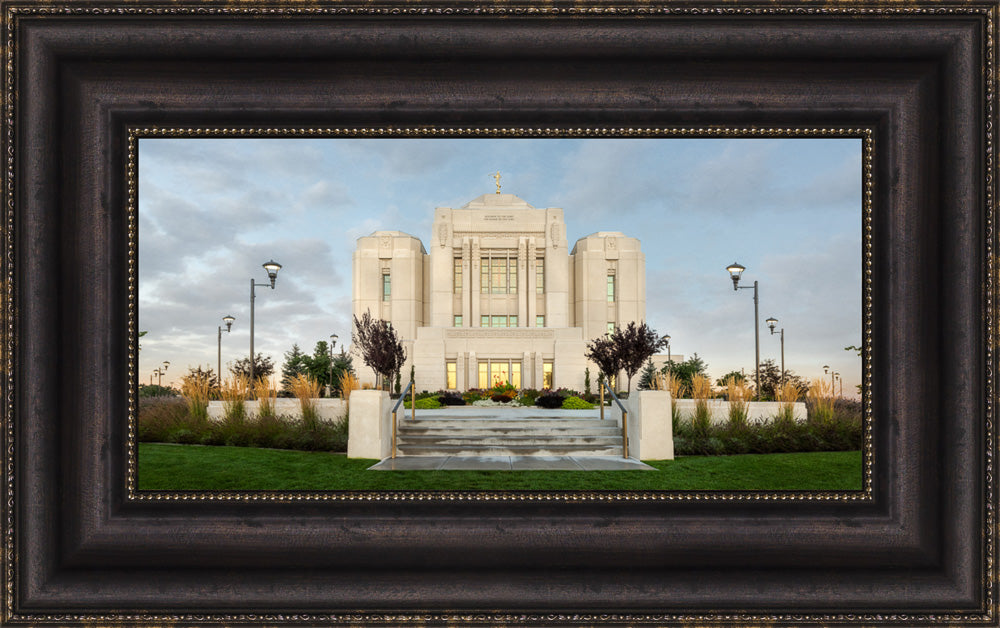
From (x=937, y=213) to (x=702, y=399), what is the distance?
721 centimetres

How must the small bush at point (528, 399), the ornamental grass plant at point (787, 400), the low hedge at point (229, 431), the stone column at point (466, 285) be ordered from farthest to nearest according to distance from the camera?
the stone column at point (466, 285)
the small bush at point (528, 399)
the ornamental grass plant at point (787, 400)
the low hedge at point (229, 431)

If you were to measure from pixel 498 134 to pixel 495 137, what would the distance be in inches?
1.4

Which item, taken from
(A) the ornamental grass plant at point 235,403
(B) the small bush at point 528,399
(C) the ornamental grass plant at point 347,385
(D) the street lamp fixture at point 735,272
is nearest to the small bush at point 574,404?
(B) the small bush at point 528,399

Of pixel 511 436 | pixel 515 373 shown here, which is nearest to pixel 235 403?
pixel 511 436

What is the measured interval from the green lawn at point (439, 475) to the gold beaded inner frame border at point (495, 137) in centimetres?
7

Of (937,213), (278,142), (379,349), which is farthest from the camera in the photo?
(379,349)

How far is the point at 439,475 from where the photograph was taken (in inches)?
177

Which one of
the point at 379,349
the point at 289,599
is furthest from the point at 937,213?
the point at 379,349

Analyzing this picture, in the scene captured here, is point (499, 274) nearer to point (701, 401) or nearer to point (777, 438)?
point (701, 401)

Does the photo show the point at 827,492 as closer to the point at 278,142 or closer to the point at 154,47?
the point at 278,142

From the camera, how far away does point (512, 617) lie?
2959 mm

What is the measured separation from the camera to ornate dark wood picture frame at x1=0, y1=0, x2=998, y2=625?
118 inches

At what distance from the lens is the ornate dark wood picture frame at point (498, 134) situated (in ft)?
9.84

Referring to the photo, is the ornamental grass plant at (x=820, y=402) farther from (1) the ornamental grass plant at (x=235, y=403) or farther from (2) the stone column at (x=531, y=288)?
(2) the stone column at (x=531, y=288)
